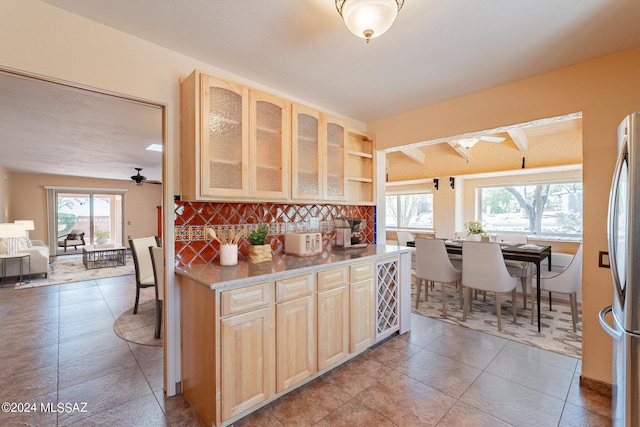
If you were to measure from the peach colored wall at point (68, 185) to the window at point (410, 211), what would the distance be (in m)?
7.93

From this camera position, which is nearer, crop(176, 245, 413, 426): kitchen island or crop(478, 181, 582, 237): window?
crop(176, 245, 413, 426): kitchen island

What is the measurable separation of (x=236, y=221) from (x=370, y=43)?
1.69m

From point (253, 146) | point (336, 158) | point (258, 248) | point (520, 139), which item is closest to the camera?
point (253, 146)

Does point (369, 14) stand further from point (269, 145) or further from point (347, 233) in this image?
point (347, 233)

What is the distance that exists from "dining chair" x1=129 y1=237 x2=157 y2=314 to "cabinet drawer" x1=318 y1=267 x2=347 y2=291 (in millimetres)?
2305

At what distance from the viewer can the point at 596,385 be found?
200 cm

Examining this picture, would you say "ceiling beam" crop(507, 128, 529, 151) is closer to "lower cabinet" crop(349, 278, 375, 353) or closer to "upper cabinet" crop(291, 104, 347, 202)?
"upper cabinet" crop(291, 104, 347, 202)

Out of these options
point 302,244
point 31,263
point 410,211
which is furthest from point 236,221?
point 410,211

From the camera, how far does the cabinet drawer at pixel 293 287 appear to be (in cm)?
183

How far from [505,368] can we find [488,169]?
383 cm

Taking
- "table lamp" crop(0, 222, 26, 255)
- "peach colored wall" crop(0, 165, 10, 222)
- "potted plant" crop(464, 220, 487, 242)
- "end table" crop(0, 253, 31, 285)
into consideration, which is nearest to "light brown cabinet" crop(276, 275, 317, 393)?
"potted plant" crop(464, 220, 487, 242)

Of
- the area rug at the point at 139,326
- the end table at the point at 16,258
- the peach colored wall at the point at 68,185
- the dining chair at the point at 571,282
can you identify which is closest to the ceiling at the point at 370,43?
the dining chair at the point at 571,282

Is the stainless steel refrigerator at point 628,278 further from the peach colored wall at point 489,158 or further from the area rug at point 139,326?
the peach colored wall at point 489,158

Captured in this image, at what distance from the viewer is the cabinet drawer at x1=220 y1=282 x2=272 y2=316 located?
1.58 metres
